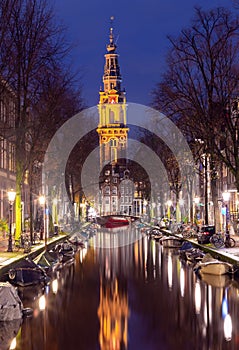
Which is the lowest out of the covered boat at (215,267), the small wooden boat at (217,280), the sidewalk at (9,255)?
the small wooden boat at (217,280)

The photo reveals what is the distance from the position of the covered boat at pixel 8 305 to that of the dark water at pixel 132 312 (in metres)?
0.46

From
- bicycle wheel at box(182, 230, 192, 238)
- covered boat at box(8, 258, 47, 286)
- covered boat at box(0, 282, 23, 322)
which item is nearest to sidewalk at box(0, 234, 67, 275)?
covered boat at box(8, 258, 47, 286)

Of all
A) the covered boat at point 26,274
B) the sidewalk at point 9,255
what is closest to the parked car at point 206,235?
the sidewalk at point 9,255

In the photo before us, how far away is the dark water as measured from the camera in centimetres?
1850

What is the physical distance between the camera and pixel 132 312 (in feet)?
78.8

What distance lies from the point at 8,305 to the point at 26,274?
9.60 metres

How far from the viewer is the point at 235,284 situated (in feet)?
102

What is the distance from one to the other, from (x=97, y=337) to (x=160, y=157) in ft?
239

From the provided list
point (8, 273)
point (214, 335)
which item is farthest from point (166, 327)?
point (8, 273)

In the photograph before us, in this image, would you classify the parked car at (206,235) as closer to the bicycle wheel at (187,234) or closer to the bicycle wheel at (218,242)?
the bicycle wheel at (218,242)

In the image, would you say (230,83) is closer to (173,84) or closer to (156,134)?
(173,84)

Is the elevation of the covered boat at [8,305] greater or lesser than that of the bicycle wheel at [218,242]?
lesser

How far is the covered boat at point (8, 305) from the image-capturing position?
21.4 m

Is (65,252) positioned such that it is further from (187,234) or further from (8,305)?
(8,305)
